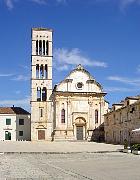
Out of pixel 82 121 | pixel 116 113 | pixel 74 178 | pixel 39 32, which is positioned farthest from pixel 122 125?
pixel 74 178

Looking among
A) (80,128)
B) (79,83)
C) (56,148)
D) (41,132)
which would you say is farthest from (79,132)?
(56,148)

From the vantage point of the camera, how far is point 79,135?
79.8 metres

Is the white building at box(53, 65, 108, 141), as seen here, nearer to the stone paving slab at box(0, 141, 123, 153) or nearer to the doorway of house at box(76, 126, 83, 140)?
the doorway of house at box(76, 126, 83, 140)

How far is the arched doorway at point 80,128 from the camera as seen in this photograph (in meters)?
79.6

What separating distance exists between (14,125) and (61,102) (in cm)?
1392

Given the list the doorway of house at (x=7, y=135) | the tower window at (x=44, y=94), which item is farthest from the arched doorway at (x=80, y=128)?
the doorway of house at (x=7, y=135)

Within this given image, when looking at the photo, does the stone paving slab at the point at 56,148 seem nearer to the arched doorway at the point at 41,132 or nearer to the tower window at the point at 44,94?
the arched doorway at the point at 41,132

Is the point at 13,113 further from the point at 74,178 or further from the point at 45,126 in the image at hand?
the point at 74,178

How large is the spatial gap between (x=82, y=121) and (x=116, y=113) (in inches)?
459

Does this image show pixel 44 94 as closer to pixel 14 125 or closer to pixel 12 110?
pixel 14 125

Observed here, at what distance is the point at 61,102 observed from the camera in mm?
79688

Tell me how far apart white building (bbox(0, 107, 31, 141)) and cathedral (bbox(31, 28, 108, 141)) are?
9064 mm

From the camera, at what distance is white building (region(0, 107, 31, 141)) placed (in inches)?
3423

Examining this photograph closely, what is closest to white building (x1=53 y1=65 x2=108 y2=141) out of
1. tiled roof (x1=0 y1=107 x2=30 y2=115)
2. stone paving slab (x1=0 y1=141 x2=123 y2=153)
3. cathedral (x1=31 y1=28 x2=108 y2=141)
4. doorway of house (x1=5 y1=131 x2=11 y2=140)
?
cathedral (x1=31 y1=28 x2=108 y2=141)
